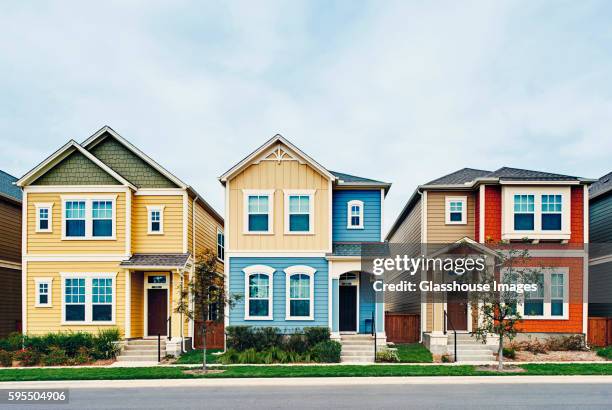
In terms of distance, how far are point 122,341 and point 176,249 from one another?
4.37m

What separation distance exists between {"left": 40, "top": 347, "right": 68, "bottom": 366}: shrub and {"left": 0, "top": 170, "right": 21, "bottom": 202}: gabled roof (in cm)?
899

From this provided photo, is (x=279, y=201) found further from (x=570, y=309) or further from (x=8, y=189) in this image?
(x=8, y=189)

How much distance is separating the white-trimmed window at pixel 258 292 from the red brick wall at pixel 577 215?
43.6ft

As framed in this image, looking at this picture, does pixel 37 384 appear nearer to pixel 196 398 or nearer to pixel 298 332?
pixel 196 398

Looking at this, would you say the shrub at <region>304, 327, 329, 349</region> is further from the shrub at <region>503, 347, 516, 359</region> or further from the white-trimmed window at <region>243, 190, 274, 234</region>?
the shrub at <region>503, 347, 516, 359</region>

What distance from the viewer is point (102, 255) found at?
2292 centimetres

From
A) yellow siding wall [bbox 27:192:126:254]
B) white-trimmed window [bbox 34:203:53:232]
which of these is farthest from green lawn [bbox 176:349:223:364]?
white-trimmed window [bbox 34:203:53:232]

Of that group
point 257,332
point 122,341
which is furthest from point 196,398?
point 122,341

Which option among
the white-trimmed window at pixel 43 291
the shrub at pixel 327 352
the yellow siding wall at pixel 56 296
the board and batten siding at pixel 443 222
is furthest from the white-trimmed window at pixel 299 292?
the white-trimmed window at pixel 43 291

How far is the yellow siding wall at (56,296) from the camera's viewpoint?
74.2 ft

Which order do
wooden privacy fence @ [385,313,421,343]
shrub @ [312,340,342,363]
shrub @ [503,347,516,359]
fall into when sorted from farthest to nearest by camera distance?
wooden privacy fence @ [385,313,421,343], shrub @ [503,347,516,359], shrub @ [312,340,342,363]

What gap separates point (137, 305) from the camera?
923 inches

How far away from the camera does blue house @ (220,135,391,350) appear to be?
2262cm

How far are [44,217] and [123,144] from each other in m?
4.58
